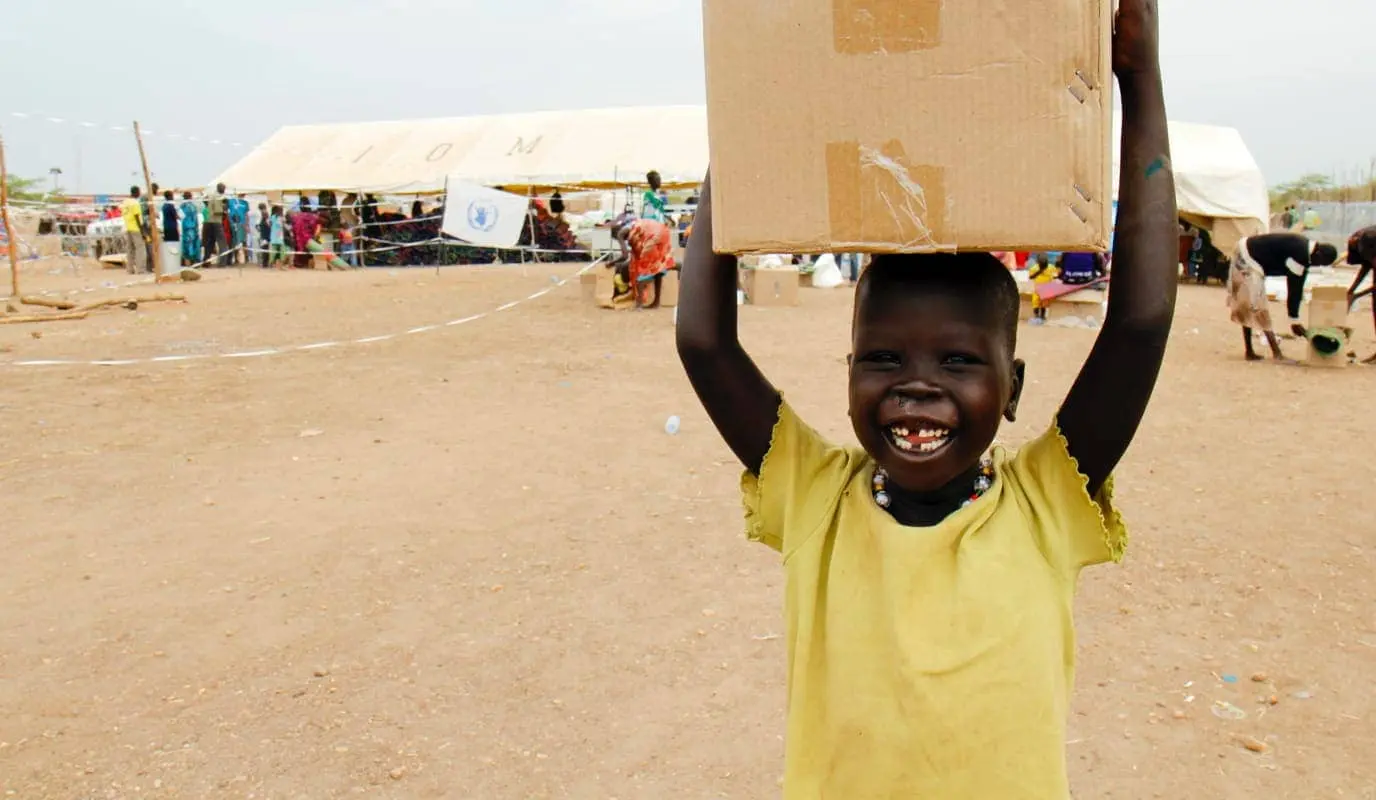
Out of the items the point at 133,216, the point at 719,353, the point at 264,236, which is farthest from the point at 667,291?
the point at 264,236

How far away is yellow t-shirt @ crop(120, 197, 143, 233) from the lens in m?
19.7

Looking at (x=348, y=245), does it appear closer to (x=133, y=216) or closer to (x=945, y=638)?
(x=133, y=216)

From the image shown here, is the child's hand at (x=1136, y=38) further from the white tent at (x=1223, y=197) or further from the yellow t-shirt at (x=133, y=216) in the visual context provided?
the yellow t-shirt at (x=133, y=216)

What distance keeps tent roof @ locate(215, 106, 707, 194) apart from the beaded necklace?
20.9 metres

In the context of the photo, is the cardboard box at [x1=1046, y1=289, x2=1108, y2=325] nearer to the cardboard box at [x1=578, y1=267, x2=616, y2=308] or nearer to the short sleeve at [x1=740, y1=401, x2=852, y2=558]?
the cardboard box at [x1=578, y1=267, x2=616, y2=308]

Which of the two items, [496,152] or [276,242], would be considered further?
[496,152]

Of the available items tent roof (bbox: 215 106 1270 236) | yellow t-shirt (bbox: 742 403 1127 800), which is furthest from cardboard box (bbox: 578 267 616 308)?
yellow t-shirt (bbox: 742 403 1127 800)

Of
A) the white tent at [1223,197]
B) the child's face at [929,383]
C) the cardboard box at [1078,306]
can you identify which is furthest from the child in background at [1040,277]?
the child's face at [929,383]

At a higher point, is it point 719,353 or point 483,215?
point 483,215

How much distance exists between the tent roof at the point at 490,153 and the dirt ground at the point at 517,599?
1559 cm

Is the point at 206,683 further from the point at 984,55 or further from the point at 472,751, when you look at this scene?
the point at 984,55

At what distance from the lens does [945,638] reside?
1356mm

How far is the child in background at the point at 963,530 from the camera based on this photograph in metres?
1.34

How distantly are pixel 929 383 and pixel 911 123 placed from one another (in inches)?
13.5
